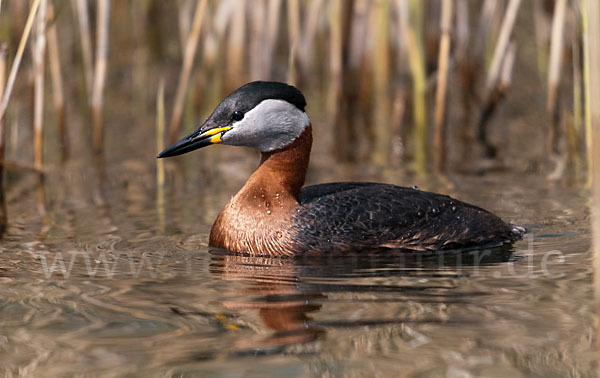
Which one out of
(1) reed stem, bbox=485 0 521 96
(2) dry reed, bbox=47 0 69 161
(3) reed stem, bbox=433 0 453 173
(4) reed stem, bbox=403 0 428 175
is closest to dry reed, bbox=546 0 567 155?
(1) reed stem, bbox=485 0 521 96

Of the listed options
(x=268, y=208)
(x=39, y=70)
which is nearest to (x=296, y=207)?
(x=268, y=208)

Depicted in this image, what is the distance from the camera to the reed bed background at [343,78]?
9.38 metres

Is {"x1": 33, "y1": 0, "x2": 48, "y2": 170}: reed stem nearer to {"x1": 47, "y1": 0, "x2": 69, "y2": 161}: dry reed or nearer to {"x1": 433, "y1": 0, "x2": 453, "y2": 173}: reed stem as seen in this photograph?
{"x1": 47, "y1": 0, "x2": 69, "y2": 161}: dry reed

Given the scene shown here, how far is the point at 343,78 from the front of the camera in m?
11.8

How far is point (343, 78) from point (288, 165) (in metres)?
5.11

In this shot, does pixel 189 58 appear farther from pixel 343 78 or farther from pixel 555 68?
pixel 555 68

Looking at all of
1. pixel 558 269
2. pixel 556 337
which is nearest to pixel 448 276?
pixel 558 269

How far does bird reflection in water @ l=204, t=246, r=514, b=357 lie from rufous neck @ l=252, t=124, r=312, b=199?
622mm

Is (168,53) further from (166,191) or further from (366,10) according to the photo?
(166,191)

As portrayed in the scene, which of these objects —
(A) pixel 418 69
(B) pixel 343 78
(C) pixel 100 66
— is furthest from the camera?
(B) pixel 343 78

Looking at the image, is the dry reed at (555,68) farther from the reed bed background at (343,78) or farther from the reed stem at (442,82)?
the reed stem at (442,82)

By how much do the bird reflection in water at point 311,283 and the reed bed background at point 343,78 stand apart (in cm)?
229

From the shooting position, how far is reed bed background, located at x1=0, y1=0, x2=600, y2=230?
30.8 ft

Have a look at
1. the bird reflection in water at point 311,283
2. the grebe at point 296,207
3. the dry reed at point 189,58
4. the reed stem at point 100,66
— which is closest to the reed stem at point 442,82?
the dry reed at point 189,58
